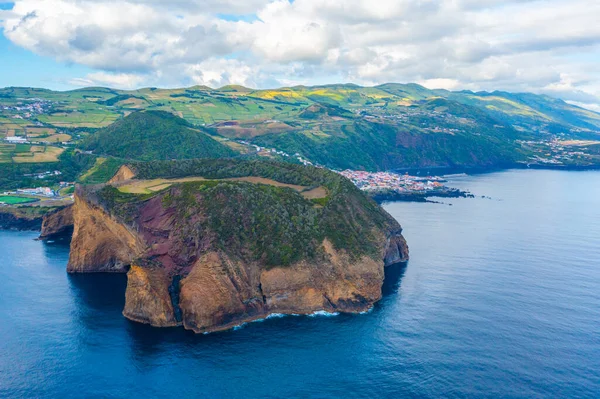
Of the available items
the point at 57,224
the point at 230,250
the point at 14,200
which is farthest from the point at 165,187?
the point at 14,200

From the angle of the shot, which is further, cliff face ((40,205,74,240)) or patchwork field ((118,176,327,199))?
cliff face ((40,205,74,240))

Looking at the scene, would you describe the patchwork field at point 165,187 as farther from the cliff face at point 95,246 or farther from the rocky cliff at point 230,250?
the cliff face at point 95,246

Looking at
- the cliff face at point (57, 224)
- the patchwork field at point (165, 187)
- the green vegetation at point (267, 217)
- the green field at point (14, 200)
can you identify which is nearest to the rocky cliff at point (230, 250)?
the green vegetation at point (267, 217)

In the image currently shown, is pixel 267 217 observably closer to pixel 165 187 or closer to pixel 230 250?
pixel 230 250

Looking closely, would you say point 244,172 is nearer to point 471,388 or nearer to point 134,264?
point 134,264

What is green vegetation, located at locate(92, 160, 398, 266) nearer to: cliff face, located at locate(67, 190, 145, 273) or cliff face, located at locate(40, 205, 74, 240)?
cliff face, located at locate(67, 190, 145, 273)

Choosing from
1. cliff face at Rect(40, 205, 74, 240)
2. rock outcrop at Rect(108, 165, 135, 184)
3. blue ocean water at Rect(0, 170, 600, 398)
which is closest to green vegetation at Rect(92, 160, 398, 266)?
blue ocean water at Rect(0, 170, 600, 398)
